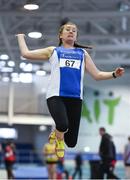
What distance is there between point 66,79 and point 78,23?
14624mm

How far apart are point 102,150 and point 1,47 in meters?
11.5

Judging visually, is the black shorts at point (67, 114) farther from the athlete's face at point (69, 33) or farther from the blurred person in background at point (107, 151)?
the blurred person in background at point (107, 151)

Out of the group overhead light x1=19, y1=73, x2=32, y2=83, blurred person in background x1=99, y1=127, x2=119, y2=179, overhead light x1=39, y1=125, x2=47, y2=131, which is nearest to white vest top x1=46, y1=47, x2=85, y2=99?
blurred person in background x1=99, y1=127, x2=119, y2=179

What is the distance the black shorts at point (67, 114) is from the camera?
4.81 meters

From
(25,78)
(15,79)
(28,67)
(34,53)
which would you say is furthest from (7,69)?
(34,53)

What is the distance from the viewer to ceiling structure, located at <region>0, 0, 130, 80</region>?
16.0 meters

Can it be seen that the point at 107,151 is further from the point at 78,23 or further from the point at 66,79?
the point at 78,23

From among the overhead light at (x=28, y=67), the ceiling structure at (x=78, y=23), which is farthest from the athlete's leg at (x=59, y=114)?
the overhead light at (x=28, y=67)

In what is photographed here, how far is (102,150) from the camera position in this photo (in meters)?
12.1

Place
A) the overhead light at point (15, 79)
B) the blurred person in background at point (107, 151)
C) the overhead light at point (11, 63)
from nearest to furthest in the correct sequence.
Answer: the blurred person in background at point (107, 151) → the overhead light at point (11, 63) → the overhead light at point (15, 79)

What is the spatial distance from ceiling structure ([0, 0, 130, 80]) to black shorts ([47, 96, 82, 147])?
737 centimetres

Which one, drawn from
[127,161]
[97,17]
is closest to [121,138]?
[97,17]

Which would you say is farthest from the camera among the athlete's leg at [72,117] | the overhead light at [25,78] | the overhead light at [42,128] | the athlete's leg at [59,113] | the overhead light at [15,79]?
the overhead light at [42,128]

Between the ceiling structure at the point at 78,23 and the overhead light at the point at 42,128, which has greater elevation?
the ceiling structure at the point at 78,23
